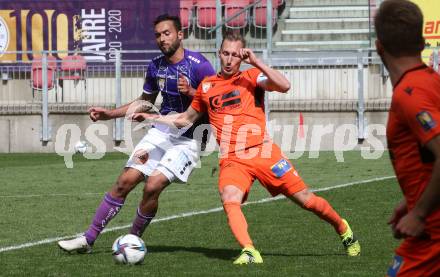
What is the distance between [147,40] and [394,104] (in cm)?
2198

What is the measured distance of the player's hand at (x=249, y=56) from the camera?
8.45m

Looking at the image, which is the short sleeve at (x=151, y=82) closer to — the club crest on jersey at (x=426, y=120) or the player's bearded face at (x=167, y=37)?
the player's bearded face at (x=167, y=37)

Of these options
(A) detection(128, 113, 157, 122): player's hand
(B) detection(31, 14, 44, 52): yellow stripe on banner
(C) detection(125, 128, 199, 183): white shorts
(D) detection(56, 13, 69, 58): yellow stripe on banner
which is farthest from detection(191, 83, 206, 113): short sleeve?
(B) detection(31, 14, 44, 52): yellow stripe on banner

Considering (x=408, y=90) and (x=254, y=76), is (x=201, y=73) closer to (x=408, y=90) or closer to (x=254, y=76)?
(x=254, y=76)

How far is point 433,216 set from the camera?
4.77 m

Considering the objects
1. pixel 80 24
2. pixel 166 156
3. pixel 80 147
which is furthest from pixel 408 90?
pixel 80 24

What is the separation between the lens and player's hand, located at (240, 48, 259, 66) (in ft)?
27.7

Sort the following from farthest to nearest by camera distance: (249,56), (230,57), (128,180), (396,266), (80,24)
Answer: (80,24)
(128,180)
(230,57)
(249,56)
(396,266)

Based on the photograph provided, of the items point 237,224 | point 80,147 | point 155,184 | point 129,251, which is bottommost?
point 80,147

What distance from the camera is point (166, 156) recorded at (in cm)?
958

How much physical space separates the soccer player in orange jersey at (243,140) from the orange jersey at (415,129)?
3846mm

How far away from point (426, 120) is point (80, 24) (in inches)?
894

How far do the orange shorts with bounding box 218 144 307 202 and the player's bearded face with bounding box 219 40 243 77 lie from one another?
0.73 metres

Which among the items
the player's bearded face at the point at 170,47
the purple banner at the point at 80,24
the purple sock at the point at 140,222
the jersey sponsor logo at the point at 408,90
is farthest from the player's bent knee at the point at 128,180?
the purple banner at the point at 80,24
